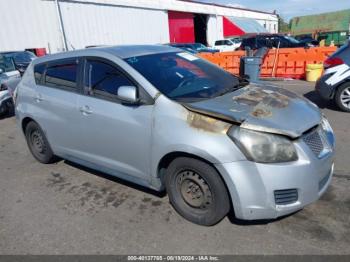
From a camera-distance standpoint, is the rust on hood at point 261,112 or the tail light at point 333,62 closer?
the rust on hood at point 261,112

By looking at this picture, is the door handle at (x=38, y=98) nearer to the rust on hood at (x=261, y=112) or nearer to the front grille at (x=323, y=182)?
the rust on hood at (x=261, y=112)

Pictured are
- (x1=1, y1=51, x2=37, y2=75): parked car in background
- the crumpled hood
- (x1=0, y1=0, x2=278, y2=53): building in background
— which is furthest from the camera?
(x1=0, y1=0, x2=278, y2=53): building in background

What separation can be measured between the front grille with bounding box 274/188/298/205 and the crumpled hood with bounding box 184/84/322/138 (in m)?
0.48

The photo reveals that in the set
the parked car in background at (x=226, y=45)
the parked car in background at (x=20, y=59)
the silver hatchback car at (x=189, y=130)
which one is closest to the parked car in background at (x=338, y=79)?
the silver hatchback car at (x=189, y=130)

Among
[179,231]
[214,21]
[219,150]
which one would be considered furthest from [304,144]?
[214,21]

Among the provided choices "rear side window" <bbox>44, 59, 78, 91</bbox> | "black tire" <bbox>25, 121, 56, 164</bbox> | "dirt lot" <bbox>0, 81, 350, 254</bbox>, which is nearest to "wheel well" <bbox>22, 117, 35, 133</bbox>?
"black tire" <bbox>25, 121, 56, 164</bbox>

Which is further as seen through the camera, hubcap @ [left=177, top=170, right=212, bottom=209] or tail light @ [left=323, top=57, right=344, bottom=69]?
tail light @ [left=323, top=57, right=344, bottom=69]

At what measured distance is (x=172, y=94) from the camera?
11.1 feet

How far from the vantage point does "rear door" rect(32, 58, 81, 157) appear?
162 inches

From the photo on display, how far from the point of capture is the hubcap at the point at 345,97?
272 inches

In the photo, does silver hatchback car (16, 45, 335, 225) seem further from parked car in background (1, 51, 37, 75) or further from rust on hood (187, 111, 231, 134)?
parked car in background (1, 51, 37, 75)

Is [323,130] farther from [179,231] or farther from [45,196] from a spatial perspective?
[45,196]

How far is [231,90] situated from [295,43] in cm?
1685

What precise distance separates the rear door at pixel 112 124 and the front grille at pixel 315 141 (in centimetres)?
146
